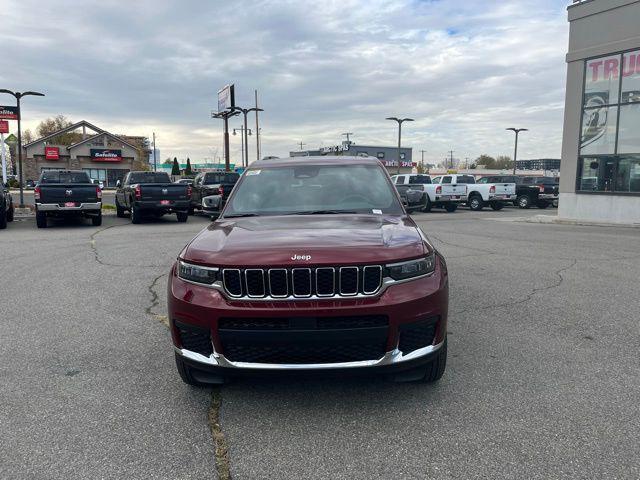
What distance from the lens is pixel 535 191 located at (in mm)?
27562

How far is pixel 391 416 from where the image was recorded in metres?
3.29

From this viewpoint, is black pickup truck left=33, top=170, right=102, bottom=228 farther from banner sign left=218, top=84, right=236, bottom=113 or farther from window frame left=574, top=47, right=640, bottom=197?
banner sign left=218, top=84, right=236, bottom=113

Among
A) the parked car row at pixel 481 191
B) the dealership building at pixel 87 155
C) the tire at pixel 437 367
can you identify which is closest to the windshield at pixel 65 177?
the parked car row at pixel 481 191

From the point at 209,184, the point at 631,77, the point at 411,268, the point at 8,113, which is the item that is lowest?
the point at 411,268

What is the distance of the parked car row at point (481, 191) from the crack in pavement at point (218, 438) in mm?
20650

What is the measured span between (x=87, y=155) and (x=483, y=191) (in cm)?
4851

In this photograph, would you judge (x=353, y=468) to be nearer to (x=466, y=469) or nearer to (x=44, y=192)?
(x=466, y=469)

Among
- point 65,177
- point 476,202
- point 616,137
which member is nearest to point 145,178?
point 65,177

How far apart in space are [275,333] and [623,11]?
63.6ft

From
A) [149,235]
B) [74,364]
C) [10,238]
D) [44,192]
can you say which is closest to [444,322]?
[74,364]

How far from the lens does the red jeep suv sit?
304 cm

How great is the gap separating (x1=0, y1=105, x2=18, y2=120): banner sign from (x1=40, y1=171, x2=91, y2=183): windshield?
7.91 meters

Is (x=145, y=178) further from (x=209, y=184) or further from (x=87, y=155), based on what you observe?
(x=87, y=155)

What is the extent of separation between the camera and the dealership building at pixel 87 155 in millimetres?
57562
